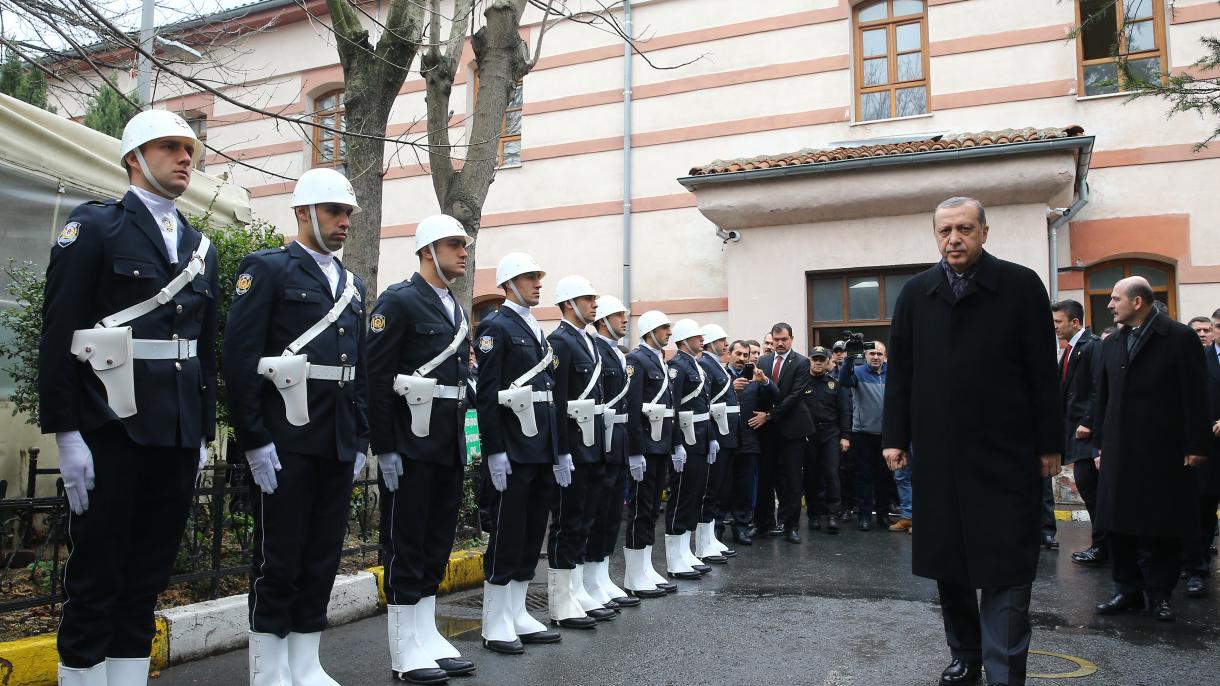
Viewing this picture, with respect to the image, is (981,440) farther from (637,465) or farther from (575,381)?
(637,465)

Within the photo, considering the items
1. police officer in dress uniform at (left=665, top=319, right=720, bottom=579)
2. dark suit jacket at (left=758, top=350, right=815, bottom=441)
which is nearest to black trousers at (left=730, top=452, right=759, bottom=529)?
dark suit jacket at (left=758, top=350, right=815, bottom=441)

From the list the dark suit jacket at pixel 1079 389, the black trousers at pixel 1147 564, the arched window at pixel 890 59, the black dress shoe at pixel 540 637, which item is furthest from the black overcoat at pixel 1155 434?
the arched window at pixel 890 59

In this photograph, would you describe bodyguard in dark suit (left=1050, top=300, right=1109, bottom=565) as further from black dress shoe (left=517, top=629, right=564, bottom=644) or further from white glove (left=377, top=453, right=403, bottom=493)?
white glove (left=377, top=453, right=403, bottom=493)

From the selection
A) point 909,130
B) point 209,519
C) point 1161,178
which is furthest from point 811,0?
point 209,519

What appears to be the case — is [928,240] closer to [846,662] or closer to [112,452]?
[846,662]

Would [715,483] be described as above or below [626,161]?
below

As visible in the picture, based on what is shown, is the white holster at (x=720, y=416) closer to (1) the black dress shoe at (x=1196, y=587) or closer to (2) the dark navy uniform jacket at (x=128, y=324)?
(1) the black dress shoe at (x=1196, y=587)

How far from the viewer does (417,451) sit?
17.1ft

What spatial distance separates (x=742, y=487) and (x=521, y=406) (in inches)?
205

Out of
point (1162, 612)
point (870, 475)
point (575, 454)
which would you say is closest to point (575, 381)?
point (575, 454)

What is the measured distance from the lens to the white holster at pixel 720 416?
952 cm

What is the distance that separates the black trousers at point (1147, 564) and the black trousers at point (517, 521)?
4.02 meters

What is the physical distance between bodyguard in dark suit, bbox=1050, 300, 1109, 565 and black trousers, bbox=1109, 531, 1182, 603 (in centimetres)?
155

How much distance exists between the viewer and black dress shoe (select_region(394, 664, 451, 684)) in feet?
16.4
